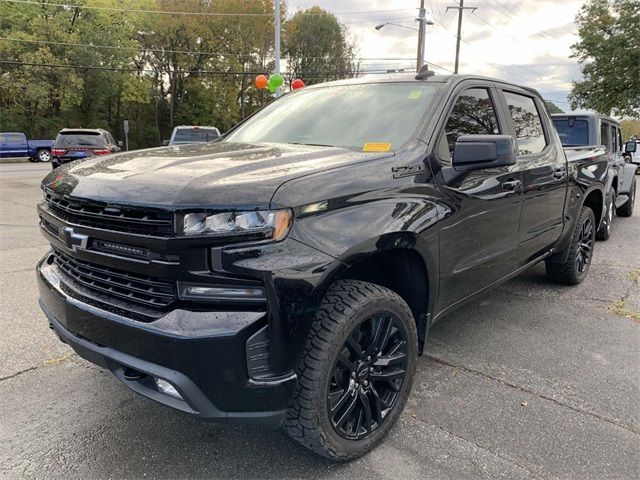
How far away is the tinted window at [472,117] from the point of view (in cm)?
312

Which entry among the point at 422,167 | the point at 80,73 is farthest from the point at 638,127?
the point at 422,167

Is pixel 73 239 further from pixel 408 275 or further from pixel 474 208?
pixel 474 208

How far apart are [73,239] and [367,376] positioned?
148 cm

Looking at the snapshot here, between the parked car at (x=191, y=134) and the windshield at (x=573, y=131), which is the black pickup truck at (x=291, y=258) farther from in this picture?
the parked car at (x=191, y=134)

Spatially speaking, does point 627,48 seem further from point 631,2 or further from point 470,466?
point 470,466

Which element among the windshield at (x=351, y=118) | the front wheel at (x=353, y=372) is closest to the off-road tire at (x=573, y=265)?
the windshield at (x=351, y=118)

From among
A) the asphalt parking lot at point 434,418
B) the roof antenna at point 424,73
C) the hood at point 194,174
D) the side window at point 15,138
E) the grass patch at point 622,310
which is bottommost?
the grass patch at point 622,310

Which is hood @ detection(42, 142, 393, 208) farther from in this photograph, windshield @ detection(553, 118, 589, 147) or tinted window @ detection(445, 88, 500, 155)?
windshield @ detection(553, 118, 589, 147)

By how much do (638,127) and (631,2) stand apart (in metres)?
38.7

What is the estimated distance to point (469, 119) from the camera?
332 cm

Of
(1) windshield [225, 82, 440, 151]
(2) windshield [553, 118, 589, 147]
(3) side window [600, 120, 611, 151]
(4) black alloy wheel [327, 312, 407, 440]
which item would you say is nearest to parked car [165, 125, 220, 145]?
(2) windshield [553, 118, 589, 147]

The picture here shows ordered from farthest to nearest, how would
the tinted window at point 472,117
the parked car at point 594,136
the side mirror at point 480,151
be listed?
the parked car at point 594,136, the tinted window at point 472,117, the side mirror at point 480,151

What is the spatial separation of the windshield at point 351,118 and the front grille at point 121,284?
1372 mm

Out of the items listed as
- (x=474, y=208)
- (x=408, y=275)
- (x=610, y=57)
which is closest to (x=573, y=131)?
(x=474, y=208)
